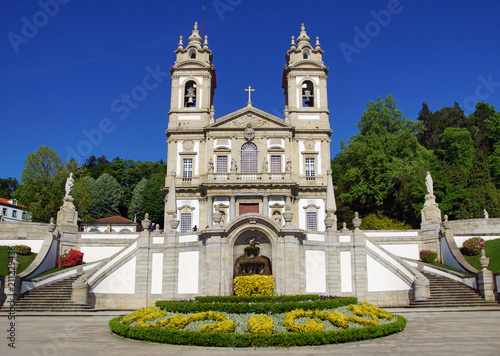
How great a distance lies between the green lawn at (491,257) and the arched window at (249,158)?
18383 millimetres

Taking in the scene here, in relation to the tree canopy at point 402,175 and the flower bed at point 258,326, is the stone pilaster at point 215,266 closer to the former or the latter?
the flower bed at point 258,326

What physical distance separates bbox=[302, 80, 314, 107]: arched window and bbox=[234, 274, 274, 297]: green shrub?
26121mm

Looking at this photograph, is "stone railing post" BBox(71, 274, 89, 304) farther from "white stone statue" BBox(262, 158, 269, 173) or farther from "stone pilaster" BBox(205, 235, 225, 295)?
"white stone statue" BBox(262, 158, 269, 173)

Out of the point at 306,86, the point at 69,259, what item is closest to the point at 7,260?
the point at 69,259

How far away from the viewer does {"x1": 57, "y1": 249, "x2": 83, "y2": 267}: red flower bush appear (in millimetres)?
25719

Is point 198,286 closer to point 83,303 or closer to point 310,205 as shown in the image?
point 83,303

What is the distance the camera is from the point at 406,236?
28562 millimetres

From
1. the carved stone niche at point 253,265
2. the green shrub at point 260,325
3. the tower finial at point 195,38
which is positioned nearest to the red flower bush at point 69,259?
the carved stone niche at point 253,265

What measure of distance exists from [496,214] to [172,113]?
28720mm

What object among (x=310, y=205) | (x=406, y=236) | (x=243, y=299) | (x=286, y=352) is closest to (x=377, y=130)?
(x=310, y=205)

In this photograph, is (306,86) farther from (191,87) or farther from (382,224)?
(382,224)

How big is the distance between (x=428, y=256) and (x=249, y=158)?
675 inches

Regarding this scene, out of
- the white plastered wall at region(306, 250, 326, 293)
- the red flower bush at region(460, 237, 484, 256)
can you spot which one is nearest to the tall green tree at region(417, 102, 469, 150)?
the red flower bush at region(460, 237, 484, 256)

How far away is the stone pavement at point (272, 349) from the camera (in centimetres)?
975
